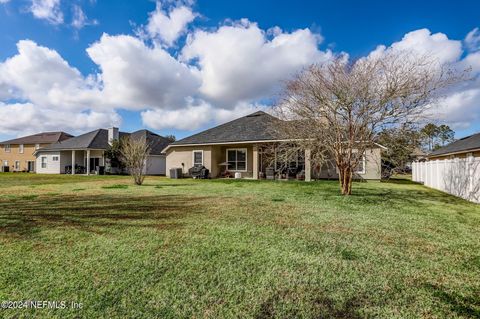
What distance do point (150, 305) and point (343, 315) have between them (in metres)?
1.85

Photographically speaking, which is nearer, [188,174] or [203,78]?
[203,78]

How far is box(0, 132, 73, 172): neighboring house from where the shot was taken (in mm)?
41344

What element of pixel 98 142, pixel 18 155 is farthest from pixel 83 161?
pixel 18 155

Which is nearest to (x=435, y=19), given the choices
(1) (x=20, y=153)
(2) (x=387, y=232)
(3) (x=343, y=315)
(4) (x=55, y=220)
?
(2) (x=387, y=232)

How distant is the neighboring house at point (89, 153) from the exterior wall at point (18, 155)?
11.3 meters

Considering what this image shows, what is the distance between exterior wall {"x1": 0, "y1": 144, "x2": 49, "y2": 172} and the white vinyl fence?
2007 inches

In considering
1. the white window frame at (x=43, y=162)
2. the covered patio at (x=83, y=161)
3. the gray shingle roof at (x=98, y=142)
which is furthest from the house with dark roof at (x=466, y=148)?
the white window frame at (x=43, y=162)

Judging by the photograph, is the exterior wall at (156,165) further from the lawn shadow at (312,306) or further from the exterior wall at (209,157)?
the lawn shadow at (312,306)

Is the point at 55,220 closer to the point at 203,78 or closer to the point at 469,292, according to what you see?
the point at 469,292

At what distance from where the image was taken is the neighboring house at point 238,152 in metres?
18.8

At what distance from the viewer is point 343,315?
2375 millimetres

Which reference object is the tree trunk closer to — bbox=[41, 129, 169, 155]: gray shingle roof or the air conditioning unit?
the air conditioning unit

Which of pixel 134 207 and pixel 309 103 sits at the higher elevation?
pixel 309 103

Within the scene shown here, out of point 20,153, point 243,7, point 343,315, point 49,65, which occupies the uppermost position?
point 243,7
